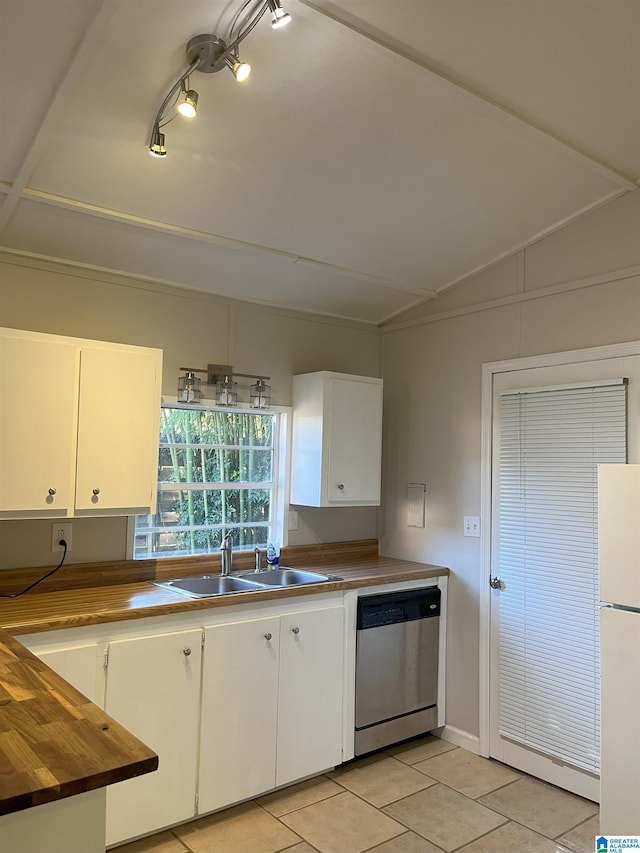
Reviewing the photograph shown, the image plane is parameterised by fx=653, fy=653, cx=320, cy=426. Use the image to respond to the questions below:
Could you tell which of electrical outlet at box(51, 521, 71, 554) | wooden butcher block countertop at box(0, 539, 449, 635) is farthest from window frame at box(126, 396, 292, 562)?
electrical outlet at box(51, 521, 71, 554)

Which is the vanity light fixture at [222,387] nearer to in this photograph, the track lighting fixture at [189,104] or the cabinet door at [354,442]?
the cabinet door at [354,442]

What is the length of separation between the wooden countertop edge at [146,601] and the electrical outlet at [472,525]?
0.30 m

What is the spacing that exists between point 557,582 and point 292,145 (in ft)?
7.60

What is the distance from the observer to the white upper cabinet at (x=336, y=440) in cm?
367

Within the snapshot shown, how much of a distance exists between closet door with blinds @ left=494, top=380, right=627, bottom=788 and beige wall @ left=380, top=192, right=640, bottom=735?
199 millimetres

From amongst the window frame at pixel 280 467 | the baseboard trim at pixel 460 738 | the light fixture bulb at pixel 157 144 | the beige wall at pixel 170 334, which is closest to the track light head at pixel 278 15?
the light fixture bulb at pixel 157 144

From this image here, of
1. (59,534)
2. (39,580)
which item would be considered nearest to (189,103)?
(59,534)

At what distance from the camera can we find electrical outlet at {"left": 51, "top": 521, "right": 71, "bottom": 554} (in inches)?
117

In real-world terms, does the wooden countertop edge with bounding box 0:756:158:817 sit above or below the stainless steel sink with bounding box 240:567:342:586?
below

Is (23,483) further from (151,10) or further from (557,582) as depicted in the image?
(557,582)

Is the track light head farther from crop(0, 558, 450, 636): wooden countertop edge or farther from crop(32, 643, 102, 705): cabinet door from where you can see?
crop(32, 643, 102, 705): cabinet door

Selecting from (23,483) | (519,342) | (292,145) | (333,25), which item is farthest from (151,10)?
(519,342)

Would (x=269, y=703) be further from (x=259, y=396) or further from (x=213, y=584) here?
(x=259, y=396)

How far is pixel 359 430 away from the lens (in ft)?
12.5
